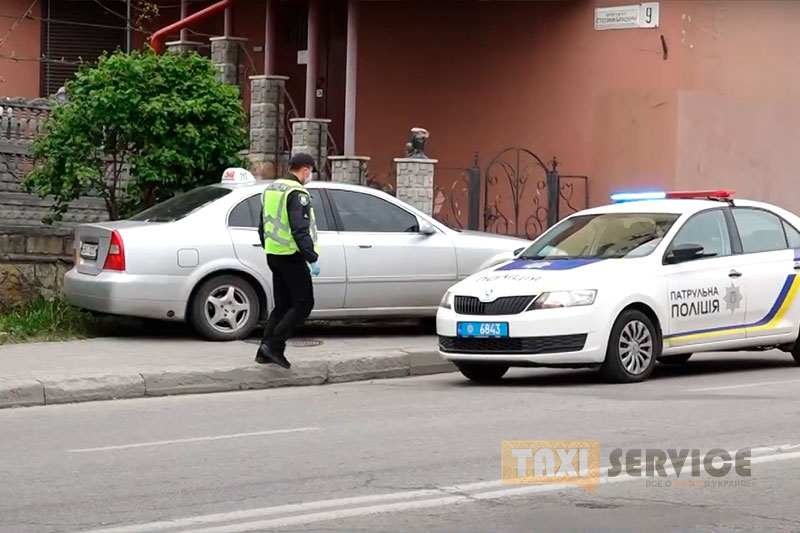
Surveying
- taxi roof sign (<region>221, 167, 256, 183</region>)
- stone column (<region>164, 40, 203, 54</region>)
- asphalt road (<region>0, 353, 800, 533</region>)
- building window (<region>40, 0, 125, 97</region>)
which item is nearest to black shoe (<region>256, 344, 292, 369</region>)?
asphalt road (<region>0, 353, 800, 533</region>)

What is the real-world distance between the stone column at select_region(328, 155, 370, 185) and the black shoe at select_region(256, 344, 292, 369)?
722 cm

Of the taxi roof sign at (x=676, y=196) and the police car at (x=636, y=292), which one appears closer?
the police car at (x=636, y=292)

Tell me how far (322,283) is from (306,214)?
2.23 meters

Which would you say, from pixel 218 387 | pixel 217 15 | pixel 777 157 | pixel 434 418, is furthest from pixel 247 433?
pixel 217 15

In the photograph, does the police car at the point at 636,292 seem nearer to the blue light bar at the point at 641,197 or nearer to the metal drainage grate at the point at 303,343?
the blue light bar at the point at 641,197

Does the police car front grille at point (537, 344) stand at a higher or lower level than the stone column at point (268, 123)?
lower

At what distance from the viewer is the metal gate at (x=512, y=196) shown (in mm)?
19672

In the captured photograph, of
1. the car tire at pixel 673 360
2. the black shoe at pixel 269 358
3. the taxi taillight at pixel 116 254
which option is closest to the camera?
the black shoe at pixel 269 358

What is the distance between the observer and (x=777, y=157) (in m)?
19.6

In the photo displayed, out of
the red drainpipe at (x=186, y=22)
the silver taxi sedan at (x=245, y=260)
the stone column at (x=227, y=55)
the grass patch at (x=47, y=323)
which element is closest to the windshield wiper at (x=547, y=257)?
the silver taxi sedan at (x=245, y=260)

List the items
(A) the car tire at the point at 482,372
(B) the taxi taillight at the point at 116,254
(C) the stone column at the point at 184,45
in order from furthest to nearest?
1. (C) the stone column at the point at 184,45
2. (B) the taxi taillight at the point at 116,254
3. (A) the car tire at the point at 482,372

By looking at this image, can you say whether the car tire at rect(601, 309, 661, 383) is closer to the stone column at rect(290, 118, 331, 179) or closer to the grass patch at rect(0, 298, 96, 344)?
the grass patch at rect(0, 298, 96, 344)

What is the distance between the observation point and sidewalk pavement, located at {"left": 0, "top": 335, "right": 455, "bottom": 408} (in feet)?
37.3

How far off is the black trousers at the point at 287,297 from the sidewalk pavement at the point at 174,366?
12.1 inches
